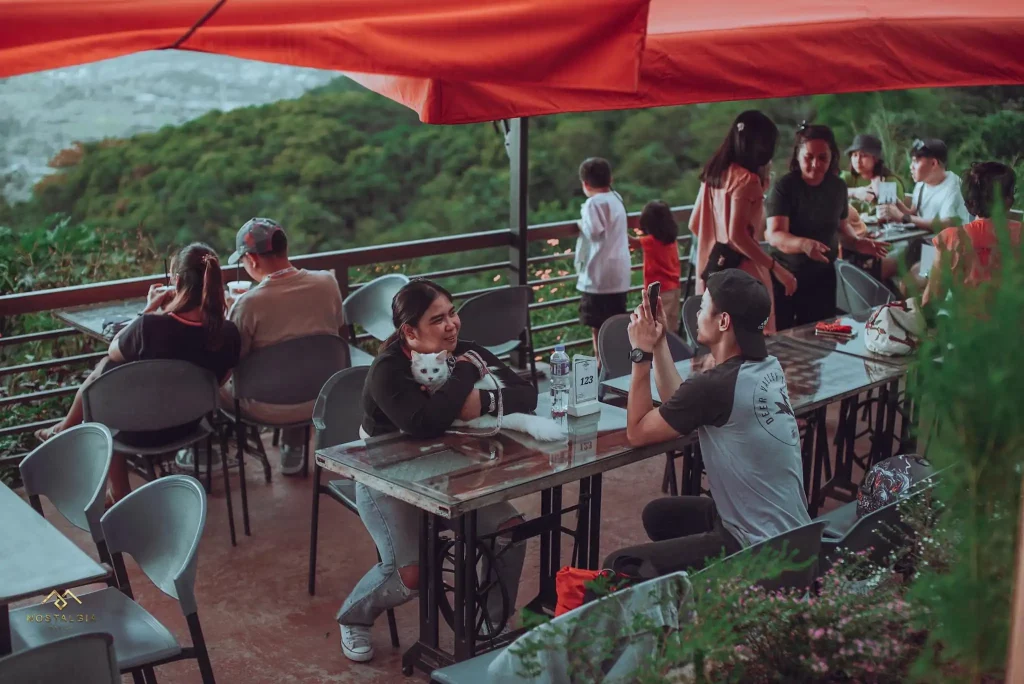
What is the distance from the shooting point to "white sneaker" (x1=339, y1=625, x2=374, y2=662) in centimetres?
375

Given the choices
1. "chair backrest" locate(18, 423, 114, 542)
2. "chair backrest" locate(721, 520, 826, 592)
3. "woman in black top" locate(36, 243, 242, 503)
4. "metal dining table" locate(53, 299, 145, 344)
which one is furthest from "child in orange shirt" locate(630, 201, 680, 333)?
"chair backrest" locate(721, 520, 826, 592)

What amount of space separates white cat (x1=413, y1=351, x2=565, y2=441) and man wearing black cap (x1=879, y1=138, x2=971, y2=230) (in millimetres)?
4594

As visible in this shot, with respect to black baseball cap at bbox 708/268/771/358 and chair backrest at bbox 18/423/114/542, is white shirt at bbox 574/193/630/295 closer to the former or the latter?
black baseball cap at bbox 708/268/771/358

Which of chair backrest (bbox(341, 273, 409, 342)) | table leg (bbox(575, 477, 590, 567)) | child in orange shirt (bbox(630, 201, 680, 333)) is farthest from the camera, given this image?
child in orange shirt (bbox(630, 201, 680, 333))

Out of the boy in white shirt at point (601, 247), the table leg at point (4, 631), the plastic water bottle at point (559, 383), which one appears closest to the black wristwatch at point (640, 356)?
the plastic water bottle at point (559, 383)

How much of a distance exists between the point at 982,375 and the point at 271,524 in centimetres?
392

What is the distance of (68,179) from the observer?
14227 mm

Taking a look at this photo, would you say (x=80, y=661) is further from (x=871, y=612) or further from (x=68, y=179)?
(x=68, y=179)

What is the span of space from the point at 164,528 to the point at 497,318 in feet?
9.74

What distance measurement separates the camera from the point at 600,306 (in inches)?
261

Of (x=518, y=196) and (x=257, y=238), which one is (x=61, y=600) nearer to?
(x=257, y=238)

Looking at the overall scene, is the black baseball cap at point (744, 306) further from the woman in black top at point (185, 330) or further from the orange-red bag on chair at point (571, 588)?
the woman in black top at point (185, 330)

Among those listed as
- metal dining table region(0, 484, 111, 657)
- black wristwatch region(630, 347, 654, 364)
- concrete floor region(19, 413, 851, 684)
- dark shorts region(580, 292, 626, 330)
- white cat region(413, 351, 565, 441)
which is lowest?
concrete floor region(19, 413, 851, 684)

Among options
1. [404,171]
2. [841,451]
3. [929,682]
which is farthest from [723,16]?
[404,171]
